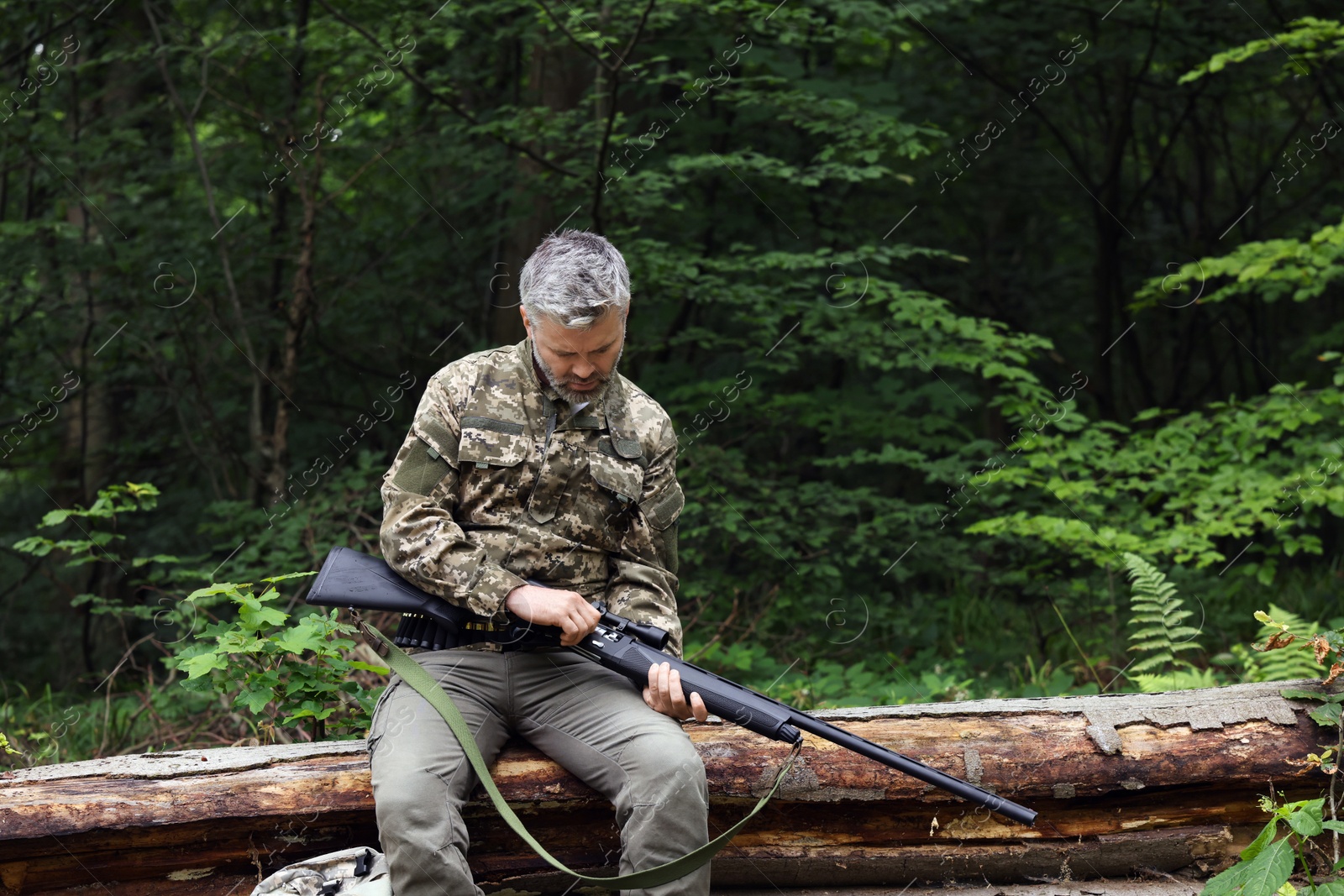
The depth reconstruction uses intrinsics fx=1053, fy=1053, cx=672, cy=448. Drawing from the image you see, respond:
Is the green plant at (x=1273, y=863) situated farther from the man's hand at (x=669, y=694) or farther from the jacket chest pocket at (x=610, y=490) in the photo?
the jacket chest pocket at (x=610, y=490)

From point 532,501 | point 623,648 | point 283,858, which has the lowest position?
point 283,858

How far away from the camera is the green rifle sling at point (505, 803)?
261 cm

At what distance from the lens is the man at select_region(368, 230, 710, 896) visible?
2.75m

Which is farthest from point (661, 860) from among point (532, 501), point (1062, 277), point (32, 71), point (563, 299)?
point (1062, 277)

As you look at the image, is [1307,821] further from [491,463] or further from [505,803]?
[491,463]

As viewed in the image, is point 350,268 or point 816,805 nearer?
point 816,805

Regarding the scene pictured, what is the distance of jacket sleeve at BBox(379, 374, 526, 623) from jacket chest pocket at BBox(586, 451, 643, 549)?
34cm

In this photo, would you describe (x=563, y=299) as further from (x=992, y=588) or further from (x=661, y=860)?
(x=992, y=588)

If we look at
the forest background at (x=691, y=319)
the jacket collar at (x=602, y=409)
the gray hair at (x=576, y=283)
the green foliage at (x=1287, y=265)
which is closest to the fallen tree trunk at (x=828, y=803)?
the forest background at (x=691, y=319)

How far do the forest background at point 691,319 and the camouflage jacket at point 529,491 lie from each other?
3.50 feet

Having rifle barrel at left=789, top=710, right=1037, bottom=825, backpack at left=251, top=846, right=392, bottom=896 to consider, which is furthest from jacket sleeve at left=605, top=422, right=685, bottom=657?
backpack at left=251, top=846, right=392, bottom=896

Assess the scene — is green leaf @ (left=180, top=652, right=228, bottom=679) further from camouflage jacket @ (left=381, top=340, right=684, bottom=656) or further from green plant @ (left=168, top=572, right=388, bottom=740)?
camouflage jacket @ (left=381, top=340, right=684, bottom=656)

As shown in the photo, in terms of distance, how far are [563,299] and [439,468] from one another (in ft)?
2.04

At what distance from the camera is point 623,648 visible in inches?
117
